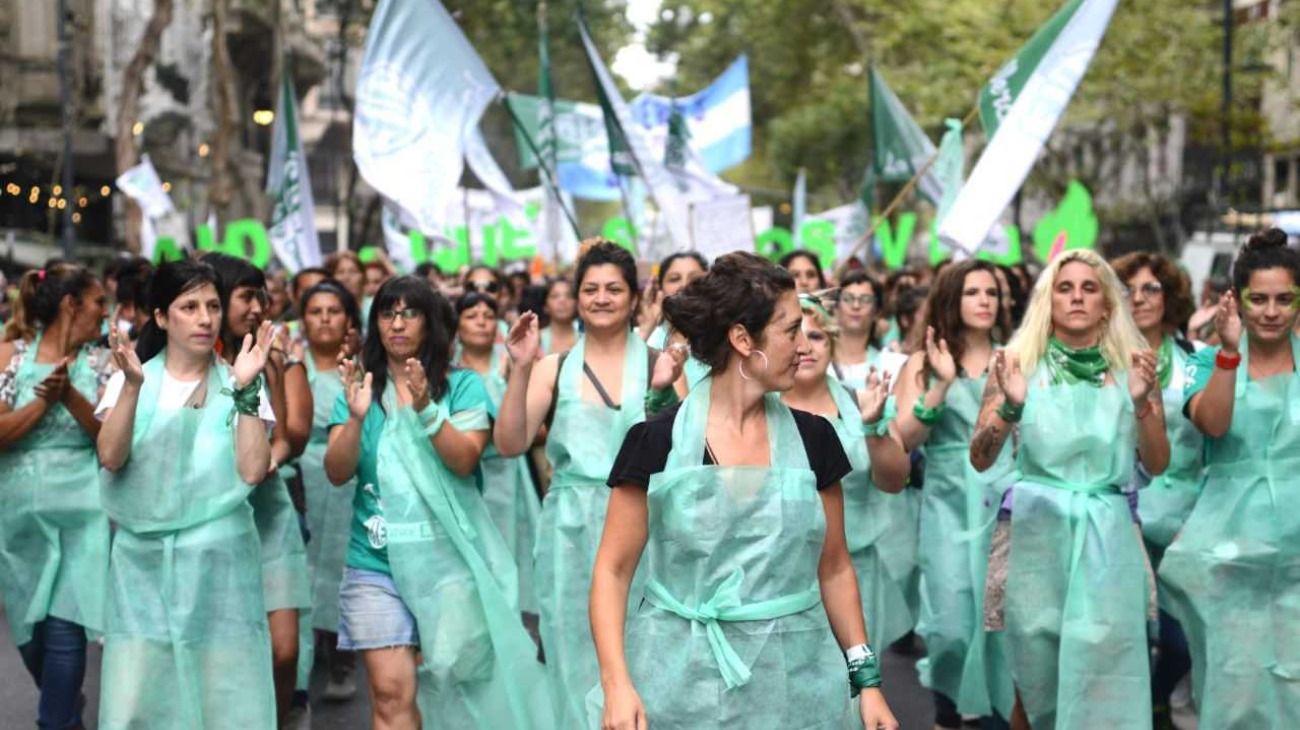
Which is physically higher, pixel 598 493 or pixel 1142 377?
pixel 1142 377

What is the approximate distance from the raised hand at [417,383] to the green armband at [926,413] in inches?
70.2

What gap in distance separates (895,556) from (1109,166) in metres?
47.3

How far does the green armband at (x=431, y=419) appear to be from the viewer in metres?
5.95

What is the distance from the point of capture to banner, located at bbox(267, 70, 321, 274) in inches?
554

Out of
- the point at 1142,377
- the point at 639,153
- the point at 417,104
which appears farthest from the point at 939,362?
the point at 639,153

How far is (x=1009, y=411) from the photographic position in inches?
223

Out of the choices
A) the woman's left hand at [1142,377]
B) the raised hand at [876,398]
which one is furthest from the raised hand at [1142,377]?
the raised hand at [876,398]

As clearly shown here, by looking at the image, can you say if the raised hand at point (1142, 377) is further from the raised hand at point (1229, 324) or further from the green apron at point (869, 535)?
the green apron at point (869, 535)

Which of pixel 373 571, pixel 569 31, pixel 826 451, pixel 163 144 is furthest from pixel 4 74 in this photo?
pixel 826 451

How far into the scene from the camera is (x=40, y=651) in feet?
22.6

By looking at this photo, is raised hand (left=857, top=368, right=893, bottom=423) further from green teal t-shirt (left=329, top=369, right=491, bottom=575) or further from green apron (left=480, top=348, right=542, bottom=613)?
green apron (left=480, top=348, right=542, bottom=613)

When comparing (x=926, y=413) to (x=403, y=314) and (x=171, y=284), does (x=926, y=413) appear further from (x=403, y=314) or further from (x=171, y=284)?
(x=171, y=284)

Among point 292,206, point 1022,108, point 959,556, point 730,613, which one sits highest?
point 1022,108

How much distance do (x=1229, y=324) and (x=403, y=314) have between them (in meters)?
2.70
